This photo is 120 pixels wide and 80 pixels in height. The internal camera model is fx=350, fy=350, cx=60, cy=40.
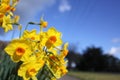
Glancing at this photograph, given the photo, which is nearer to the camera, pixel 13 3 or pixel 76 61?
pixel 13 3

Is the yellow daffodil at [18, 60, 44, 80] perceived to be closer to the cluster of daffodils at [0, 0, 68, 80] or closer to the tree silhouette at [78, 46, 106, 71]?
the cluster of daffodils at [0, 0, 68, 80]

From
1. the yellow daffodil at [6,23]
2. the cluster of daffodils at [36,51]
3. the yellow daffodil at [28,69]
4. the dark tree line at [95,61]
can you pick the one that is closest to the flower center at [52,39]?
the cluster of daffodils at [36,51]

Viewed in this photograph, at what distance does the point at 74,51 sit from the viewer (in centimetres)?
7044

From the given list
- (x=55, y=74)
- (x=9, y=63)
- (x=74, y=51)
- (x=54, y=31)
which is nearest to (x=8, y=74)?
(x=9, y=63)

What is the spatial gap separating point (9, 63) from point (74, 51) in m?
67.8

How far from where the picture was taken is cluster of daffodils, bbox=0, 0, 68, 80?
2238mm

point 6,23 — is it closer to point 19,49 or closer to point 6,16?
point 6,16

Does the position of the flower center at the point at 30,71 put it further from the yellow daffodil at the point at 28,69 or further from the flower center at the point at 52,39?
the flower center at the point at 52,39

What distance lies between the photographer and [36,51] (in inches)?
94.6

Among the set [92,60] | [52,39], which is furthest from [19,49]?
[92,60]

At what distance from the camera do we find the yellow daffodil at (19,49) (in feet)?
7.25

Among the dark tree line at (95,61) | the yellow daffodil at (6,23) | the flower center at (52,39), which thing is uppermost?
the dark tree line at (95,61)

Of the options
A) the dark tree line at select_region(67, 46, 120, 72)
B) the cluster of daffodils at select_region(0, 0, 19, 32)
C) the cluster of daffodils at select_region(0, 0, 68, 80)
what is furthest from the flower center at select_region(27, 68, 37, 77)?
the dark tree line at select_region(67, 46, 120, 72)

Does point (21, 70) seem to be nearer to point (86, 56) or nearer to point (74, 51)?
point (86, 56)
